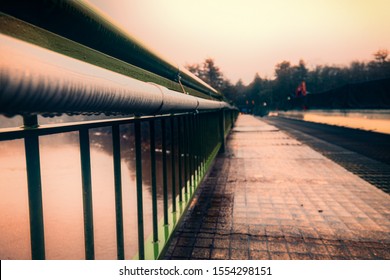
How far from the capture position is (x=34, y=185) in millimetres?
959

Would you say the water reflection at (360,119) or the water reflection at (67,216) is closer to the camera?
the water reflection at (67,216)

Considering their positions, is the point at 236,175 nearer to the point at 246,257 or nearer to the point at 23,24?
the point at 246,257

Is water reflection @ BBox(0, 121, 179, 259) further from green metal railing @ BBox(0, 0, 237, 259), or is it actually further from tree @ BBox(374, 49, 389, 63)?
tree @ BBox(374, 49, 389, 63)

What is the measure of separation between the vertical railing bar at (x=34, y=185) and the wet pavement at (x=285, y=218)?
71.4 inches

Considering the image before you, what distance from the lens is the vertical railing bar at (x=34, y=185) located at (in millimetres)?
946

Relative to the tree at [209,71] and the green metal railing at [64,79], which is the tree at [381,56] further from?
the green metal railing at [64,79]

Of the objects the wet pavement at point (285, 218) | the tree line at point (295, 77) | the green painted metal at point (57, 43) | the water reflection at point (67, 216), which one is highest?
the tree line at point (295, 77)

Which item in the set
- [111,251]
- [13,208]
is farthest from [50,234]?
[13,208]

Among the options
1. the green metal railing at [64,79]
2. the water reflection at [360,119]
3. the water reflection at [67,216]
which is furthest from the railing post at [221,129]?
the water reflection at [360,119]

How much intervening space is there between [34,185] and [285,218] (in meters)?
3.10

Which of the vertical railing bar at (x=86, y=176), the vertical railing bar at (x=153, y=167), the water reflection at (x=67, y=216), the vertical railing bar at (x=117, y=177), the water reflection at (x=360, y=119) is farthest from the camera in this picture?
the water reflection at (x=360, y=119)

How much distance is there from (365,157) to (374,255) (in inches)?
239

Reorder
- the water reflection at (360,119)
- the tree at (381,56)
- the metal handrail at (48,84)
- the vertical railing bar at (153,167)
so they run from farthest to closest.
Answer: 1. the tree at (381,56)
2. the water reflection at (360,119)
3. the vertical railing bar at (153,167)
4. the metal handrail at (48,84)

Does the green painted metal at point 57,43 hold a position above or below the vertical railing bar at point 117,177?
above
